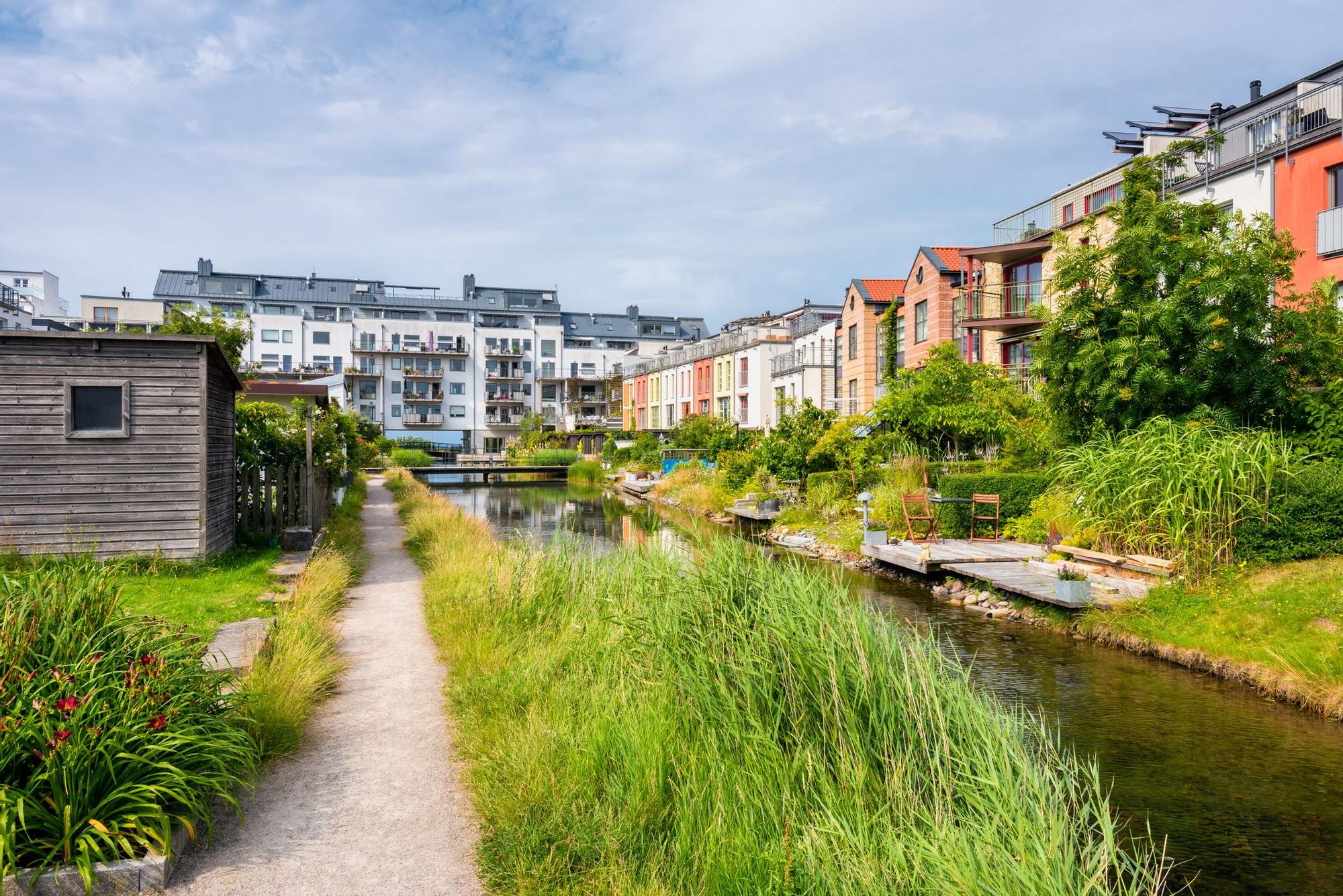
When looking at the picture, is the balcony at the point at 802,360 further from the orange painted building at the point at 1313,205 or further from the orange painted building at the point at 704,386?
the orange painted building at the point at 1313,205

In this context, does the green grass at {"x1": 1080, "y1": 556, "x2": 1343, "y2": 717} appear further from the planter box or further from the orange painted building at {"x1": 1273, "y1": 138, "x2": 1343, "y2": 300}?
the orange painted building at {"x1": 1273, "y1": 138, "x2": 1343, "y2": 300}

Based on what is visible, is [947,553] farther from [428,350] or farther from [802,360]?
[428,350]

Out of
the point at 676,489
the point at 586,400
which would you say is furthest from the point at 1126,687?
the point at 586,400

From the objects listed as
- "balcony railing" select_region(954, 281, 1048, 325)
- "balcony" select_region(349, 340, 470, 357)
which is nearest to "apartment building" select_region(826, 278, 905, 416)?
"balcony railing" select_region(954, 281, 1048, 325)

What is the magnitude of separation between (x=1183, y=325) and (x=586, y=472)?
38.0m

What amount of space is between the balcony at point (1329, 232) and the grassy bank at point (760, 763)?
15345 millimetres

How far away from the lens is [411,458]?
2073 inches

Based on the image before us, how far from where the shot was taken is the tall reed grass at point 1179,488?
35.2ft

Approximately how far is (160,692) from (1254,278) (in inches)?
565

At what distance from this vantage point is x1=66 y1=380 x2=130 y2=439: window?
10.6m

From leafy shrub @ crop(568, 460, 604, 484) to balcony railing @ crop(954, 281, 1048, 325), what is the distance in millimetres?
24502

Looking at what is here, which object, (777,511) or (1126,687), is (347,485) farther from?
(1126,687)

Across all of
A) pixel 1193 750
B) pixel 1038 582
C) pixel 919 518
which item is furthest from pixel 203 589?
A: pixel 919 518

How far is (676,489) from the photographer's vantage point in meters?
33.2
